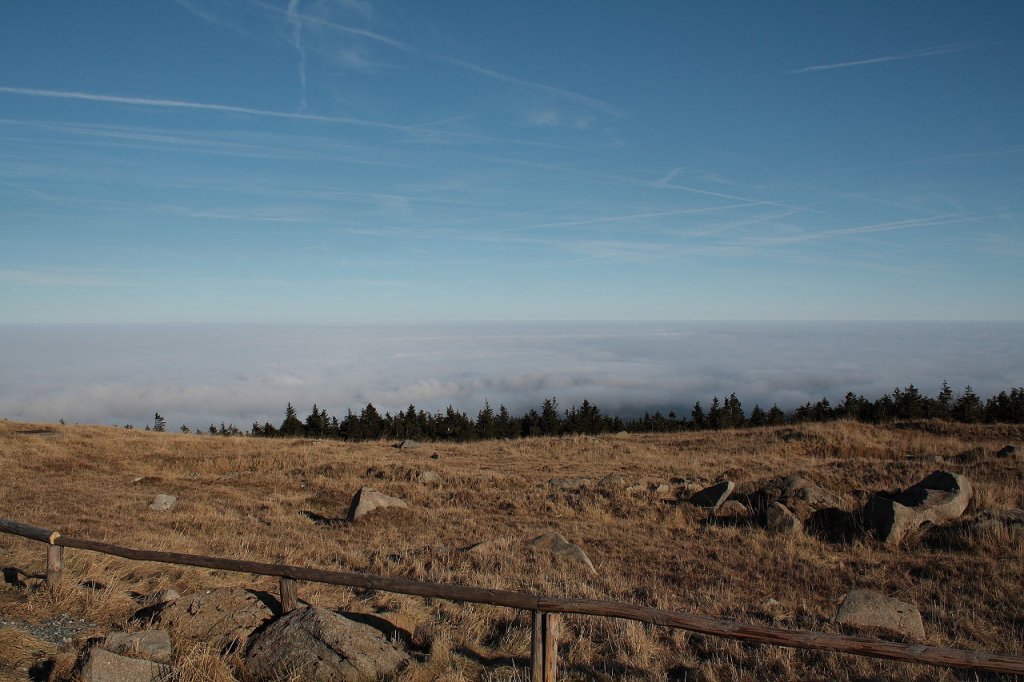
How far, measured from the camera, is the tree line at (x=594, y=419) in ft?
184

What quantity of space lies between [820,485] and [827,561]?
661 cm

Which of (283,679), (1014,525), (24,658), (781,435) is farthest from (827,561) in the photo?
(781,435)

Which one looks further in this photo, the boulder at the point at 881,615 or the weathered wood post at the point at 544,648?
the boulder at the point at 881,615

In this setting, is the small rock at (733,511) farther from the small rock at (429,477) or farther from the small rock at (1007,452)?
the small rock at (1007,452)

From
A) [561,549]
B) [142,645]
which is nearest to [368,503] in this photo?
[561,549]

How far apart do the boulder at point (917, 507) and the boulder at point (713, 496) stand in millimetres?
3747

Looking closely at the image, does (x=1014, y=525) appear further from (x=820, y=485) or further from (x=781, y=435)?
(x=781, y=435)

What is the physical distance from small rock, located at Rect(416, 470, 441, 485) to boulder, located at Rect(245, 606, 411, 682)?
13.9 meters

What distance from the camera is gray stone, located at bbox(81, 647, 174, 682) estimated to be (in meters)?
5.82

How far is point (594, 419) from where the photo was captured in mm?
77938

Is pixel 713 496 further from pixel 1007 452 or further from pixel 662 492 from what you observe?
pixel 1007 452

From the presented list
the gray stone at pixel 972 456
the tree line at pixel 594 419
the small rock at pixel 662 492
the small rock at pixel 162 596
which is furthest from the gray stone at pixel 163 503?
the tree line at pixel 594 419

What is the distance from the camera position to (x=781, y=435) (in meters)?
28.7

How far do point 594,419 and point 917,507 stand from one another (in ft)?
211
